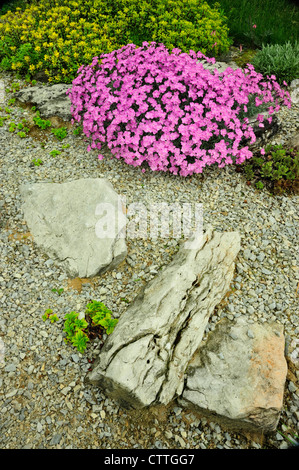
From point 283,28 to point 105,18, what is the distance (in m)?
4.50

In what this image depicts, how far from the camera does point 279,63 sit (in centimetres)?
688

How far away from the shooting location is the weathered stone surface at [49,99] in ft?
19.5

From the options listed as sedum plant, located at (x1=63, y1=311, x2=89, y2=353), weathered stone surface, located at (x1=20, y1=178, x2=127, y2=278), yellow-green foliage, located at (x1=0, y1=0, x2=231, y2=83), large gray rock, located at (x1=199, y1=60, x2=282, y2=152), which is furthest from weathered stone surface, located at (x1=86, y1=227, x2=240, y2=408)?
yellow-green foliage, located at (x1=0, y1=0, x2=231, y2=83)

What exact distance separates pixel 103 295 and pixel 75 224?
3.19 ft

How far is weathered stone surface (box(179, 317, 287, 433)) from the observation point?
3.18 metres

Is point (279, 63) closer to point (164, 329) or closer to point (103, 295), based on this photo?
Result: point (103, 295)

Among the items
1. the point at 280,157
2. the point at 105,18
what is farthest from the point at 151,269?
the point at 105,18

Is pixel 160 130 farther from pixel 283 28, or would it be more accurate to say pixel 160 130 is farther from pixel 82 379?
pixel 283 28

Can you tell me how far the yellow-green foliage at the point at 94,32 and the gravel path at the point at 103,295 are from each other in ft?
4.85

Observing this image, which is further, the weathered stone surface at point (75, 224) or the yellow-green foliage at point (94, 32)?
the yellow-green foliage at point (94, 32)

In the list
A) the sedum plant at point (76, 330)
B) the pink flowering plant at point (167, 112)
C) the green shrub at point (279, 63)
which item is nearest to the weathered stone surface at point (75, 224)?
the sedum plant at point (76, 330)

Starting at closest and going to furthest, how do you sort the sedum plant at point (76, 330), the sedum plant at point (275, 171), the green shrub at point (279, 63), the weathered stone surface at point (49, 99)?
the sedum plant at point (76, 330) → the sedum plant at point (275, 171) → the weathered stone surface at point (49, 99) → the green shrub at point (279, 63)

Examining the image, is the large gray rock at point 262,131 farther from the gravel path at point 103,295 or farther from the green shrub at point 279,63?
the green shrub at point 279,63
